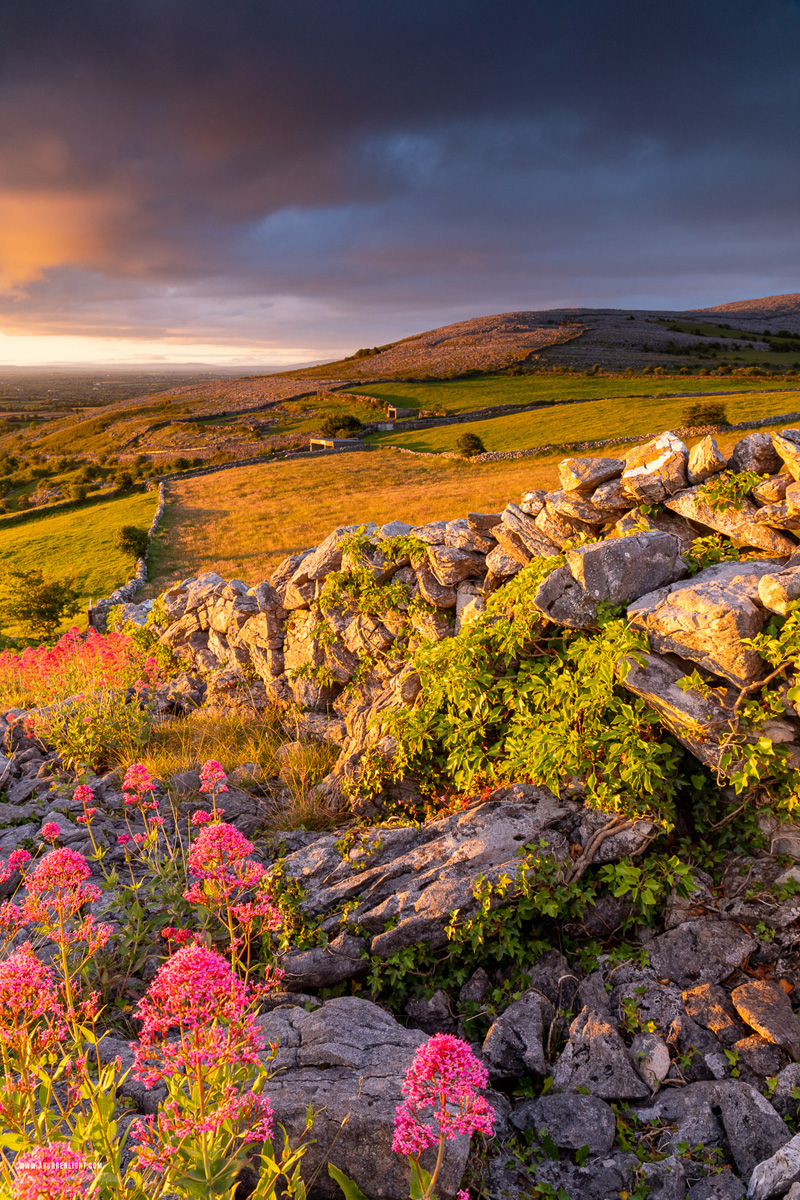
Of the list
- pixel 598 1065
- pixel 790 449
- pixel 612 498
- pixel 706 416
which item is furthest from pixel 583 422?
pixel 598 1065

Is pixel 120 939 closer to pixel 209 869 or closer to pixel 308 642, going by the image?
pixel 209 869

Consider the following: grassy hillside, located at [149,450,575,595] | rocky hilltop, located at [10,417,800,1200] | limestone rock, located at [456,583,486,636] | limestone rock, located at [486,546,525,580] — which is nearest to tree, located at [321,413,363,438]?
grassy hillside, located at [149,450,575,595]

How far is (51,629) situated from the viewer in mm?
25375

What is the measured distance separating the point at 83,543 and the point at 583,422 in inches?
1516

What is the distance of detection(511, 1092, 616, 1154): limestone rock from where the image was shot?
11.0 ft

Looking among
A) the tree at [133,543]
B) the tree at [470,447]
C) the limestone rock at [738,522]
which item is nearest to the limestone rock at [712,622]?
the limestone rock at [738,522]

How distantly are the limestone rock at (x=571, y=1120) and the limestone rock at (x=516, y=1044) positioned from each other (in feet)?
0.67

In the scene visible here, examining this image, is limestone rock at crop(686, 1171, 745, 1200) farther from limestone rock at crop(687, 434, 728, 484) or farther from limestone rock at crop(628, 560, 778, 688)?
limestone rock at crop(687, 434, 728, 484)

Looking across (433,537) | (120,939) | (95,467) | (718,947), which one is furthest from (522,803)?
(95,467)

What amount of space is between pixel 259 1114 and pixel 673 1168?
2.21 metres

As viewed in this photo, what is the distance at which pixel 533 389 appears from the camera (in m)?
74.7

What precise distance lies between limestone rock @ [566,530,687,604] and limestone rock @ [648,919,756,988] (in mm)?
2602

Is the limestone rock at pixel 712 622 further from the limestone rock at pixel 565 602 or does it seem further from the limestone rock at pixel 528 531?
the limestone rock at pixel 528 531

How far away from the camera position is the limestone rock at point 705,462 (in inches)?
236
